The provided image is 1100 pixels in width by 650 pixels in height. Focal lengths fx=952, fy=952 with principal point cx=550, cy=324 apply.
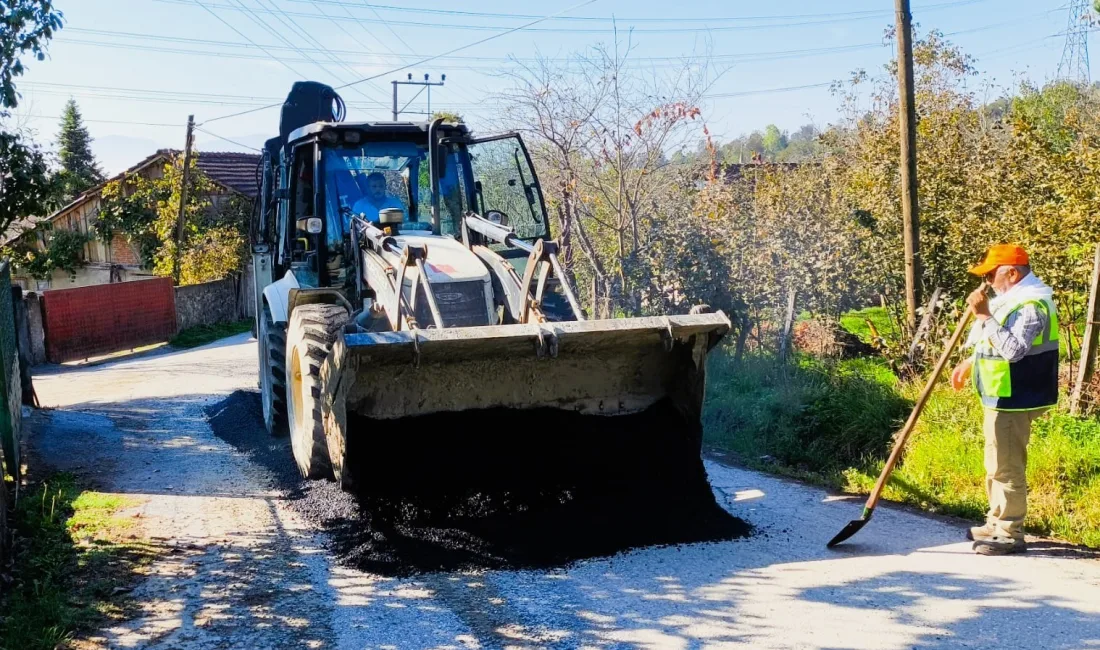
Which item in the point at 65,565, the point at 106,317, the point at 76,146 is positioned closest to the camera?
the point at 65,565

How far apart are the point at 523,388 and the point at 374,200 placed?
2.73m

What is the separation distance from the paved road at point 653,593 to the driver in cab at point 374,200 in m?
2.53

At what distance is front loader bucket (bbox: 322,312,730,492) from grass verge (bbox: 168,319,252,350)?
53.8 ft

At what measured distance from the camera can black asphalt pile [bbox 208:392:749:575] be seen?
5707 millimetres

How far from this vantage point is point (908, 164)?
928 cm

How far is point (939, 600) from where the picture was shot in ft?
15.5

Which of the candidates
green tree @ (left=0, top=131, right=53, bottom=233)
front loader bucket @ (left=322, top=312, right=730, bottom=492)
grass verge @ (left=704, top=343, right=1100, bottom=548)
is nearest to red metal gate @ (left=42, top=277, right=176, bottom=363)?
green tree @ (left=0, top=131, right=53, bottom=233)

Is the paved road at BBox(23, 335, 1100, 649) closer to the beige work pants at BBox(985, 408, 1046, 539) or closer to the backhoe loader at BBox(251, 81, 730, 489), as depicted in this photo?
the beige work pants at BBox(985, 408, 1046, 539)

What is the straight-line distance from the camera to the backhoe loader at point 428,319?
5.93 meters

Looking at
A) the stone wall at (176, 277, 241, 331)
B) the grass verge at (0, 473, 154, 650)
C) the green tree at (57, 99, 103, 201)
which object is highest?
the green tree at (57, 99, 103, 201)

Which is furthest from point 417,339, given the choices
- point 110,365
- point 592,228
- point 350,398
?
point 110,365

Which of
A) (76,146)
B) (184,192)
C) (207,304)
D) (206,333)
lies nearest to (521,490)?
(206,333)

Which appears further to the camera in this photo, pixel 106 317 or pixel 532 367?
pixel 106 317

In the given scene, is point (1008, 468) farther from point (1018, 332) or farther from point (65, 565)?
point (65, 565)
